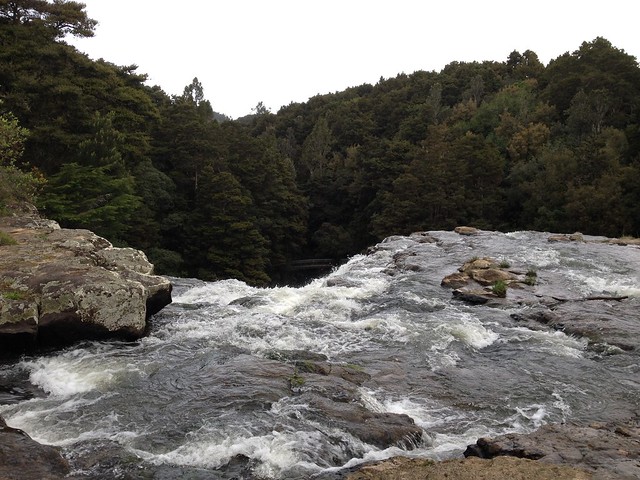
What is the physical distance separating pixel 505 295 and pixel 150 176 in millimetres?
30820

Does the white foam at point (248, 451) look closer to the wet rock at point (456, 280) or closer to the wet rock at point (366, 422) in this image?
the wet rock at point (366, 422)

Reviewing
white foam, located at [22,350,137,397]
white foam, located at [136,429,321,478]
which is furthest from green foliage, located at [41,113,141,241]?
white foam, located at [136,429,321,478]

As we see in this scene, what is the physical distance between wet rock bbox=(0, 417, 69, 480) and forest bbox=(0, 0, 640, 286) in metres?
14.7

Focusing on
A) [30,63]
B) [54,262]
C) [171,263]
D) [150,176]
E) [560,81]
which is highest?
[560,81]

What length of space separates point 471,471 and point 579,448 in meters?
1.87

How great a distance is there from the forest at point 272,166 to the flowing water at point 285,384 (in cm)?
1186

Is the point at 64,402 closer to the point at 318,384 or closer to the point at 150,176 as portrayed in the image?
the point at 318,384

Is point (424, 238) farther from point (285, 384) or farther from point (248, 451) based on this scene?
point (248, 451)

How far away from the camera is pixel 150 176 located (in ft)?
127

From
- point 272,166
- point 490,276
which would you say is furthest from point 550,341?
point 272,166

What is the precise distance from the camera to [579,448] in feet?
20.9

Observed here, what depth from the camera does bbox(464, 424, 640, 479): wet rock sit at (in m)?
5.84

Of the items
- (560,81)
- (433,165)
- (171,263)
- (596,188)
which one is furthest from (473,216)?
(171,263)

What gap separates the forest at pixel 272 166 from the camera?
26.5m
